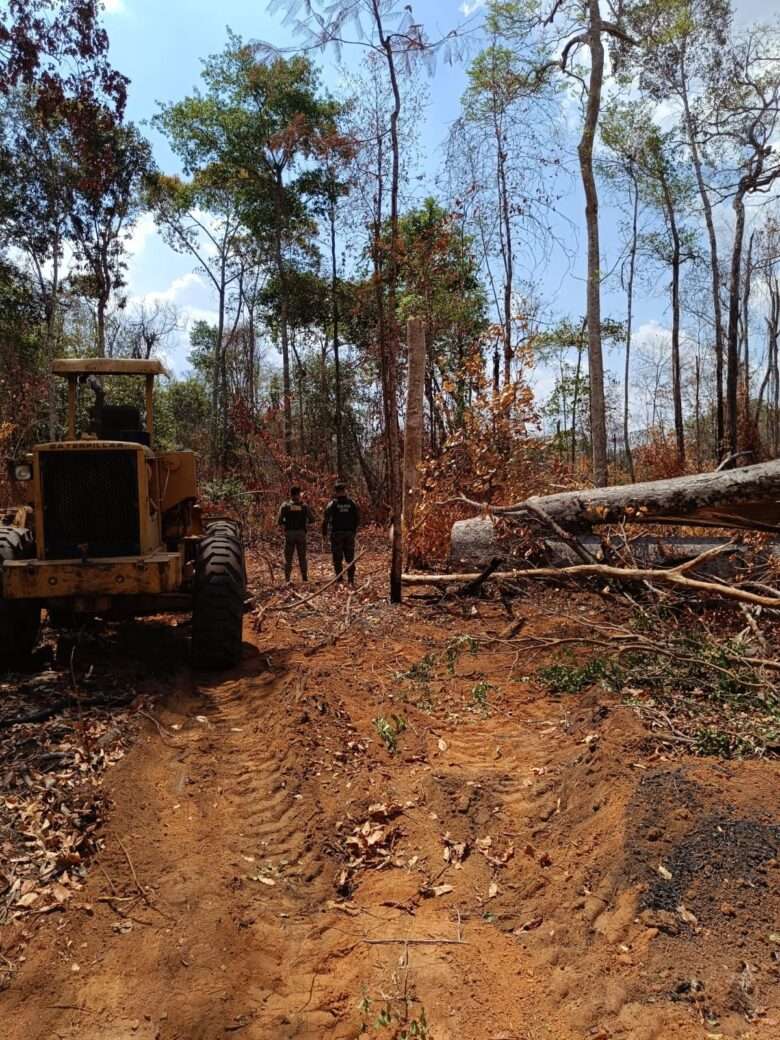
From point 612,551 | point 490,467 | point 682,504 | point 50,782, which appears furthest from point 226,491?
point 50,782

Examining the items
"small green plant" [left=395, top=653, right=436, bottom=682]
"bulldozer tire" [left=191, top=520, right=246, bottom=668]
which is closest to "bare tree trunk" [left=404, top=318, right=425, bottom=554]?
"small green plant" [left=395, top=653, right=436, bottom=682]

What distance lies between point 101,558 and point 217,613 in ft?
3.46

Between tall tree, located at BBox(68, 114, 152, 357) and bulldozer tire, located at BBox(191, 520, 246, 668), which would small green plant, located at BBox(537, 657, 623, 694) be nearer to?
bulldozer tire, located at BBox(191, 520, 246, 668)

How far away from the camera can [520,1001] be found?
8.79 ft

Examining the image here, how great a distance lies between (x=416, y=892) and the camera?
3404 mm

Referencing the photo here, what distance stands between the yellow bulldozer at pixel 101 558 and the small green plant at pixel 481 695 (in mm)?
2121

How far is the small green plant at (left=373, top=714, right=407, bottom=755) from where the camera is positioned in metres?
4.90

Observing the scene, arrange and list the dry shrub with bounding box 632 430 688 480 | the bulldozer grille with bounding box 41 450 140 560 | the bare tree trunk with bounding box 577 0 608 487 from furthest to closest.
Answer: the dry shrub with bounding box 632 430 688 480 → the bare tree trunk with bounding box 577 0 608 487 → the bulldozer grille with bounding box 41 450 140 560

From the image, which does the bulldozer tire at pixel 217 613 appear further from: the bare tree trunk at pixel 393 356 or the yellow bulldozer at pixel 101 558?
the bare tree trunk at pixel 393 356

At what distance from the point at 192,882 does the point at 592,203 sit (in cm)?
1503

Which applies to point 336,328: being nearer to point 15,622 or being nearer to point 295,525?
point 295,525

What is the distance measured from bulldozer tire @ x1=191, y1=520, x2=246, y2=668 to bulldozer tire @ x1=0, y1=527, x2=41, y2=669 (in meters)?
1.32

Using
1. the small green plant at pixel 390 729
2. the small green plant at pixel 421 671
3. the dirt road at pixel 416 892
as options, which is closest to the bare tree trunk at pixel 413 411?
the small green plant at pixel 421 671

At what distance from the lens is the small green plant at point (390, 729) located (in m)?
4.90
